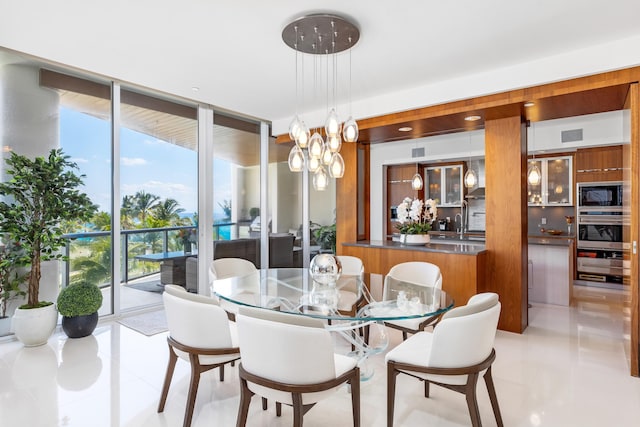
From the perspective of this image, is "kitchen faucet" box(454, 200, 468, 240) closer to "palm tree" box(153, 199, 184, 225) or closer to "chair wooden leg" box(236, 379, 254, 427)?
"palm tree" box(153, 199, 184, 225)

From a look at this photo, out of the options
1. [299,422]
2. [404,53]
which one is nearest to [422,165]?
[404,53]

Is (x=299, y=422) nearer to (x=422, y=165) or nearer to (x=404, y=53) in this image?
(x=404, y=53)

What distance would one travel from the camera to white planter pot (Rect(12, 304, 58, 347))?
3.27 meters

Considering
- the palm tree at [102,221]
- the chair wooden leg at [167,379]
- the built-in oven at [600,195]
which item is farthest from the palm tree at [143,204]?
the built-in oven at [600,195]

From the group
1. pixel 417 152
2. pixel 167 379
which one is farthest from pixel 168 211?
pixel 417 152

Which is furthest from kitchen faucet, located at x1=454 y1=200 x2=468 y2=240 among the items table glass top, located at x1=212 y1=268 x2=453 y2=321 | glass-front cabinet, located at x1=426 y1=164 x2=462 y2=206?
table glass top, located at x1=212 y1=268 x2=453 y2=321

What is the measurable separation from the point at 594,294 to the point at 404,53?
16.1 feet

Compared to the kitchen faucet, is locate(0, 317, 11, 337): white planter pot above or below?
below

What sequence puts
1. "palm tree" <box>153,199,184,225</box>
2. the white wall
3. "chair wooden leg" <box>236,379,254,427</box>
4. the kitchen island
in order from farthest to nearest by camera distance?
1. "palm tree" <box>153,199,184,225</box>
2. the kitchen island
3. the white wall
4. "chair wooden leg" <box>236,379,254,427</box>

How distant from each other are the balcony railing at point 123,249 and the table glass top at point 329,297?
194 centimetres

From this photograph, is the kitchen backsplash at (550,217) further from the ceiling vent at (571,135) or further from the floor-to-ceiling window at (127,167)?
the floor-to-ceiling window at (127,167)

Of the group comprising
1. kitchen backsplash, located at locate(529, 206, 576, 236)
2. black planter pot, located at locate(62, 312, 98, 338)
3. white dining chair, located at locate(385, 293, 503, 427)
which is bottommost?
black planter pot, located at locate(62, 312, 98, 338)

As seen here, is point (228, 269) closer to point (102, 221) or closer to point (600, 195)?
point (102, 221)

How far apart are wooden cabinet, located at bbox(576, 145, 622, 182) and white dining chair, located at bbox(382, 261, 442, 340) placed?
4.53m
